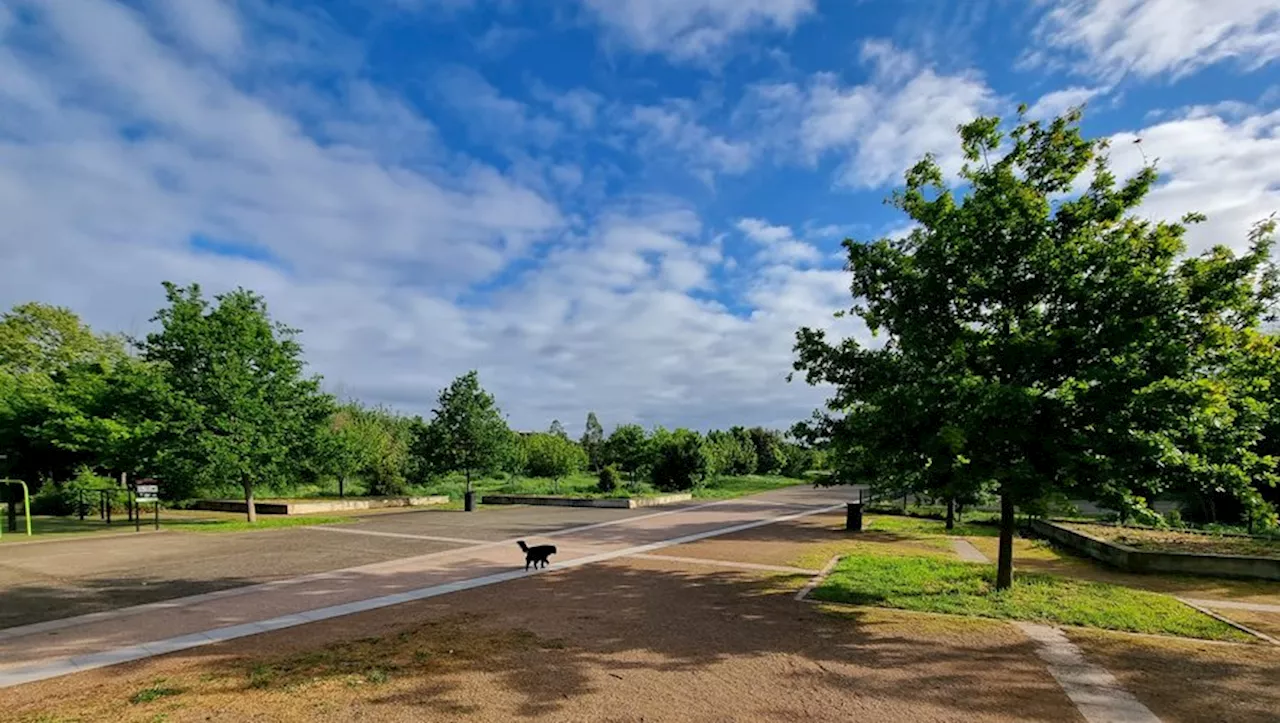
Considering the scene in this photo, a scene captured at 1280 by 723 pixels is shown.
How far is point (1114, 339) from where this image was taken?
7.08 m

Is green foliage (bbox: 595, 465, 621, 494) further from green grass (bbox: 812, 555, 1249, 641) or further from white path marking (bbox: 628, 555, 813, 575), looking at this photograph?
green grass (bbox: 812, 555, 1249, 641)

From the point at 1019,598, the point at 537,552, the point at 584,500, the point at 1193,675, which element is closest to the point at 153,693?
the point at 537,552

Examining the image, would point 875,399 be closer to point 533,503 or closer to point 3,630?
point 3,630

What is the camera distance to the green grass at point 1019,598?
7215 millimetres

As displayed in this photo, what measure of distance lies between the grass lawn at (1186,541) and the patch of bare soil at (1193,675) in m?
5.89

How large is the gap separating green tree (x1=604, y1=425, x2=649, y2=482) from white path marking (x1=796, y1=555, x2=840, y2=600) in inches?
1000

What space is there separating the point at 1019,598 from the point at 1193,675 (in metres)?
2.85

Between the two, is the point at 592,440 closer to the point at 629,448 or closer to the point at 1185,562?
the point at 629,448

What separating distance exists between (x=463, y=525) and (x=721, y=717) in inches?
621

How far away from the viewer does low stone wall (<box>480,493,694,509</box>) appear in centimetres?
2573

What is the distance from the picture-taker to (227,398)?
19406 millimetres

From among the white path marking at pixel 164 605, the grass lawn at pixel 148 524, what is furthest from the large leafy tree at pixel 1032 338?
the grass lawn at pixel 148 524

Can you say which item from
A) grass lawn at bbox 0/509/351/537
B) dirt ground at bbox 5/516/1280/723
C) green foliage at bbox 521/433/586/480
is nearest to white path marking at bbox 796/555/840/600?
dirt ground at bbox 5/516/1280/723

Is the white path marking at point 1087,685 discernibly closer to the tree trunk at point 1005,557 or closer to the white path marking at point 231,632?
the tree trunk at point 1005,557
